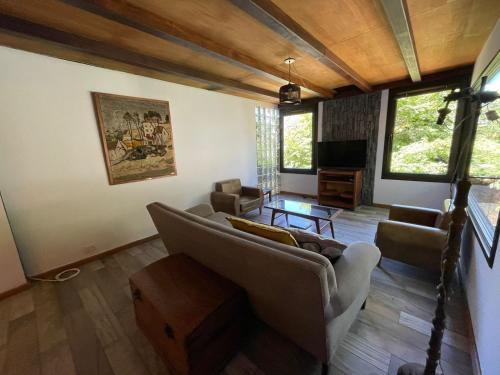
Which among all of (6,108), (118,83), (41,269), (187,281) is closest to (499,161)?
(187,281)

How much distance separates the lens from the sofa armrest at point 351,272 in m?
1.06

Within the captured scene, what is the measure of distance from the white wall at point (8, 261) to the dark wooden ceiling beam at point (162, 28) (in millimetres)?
1967

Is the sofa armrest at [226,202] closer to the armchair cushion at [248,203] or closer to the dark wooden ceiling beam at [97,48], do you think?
the armchair cushion at [248,203]

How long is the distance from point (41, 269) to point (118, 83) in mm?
2380

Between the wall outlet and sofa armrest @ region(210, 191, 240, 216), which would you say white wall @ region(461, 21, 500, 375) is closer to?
sofa armrest @ region(210, 191, 240, 216)

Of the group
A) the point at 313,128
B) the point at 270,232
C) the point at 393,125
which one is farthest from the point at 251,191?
the point at 393,125

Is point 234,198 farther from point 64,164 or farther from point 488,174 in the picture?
point 488,174

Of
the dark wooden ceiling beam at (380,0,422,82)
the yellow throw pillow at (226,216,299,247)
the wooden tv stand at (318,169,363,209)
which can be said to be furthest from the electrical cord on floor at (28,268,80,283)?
the wooden tv stand at (318,169,363,209)

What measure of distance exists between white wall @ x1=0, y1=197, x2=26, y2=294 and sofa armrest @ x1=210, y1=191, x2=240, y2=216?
7.93 ft

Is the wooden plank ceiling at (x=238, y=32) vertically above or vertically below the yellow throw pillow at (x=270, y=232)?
above

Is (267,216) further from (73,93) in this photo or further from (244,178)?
(73,93)

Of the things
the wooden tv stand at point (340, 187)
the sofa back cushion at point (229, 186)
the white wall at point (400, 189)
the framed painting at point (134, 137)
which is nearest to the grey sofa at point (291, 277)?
the framed painting at point (134, 137)

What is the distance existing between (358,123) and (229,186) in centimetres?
297

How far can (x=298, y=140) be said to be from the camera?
519 centimetres
